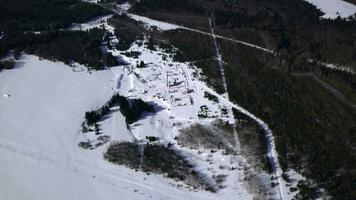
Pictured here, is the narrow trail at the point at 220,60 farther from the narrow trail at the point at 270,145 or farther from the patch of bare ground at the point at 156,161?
the patch of bare ground at the point at 156,161

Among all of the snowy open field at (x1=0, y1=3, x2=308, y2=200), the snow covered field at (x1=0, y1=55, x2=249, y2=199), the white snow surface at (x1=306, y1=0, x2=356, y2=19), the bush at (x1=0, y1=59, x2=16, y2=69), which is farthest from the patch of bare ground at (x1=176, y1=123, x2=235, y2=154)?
the white snow surface at (x1=306, y1=0, x2=356, y2=19)

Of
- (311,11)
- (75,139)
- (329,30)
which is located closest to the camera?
(75,139)

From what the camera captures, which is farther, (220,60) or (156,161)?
(220,60)

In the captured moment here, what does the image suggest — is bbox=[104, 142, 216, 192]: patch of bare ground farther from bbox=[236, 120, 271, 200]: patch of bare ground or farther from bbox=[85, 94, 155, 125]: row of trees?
bbox=[85, 94, 155, 125]: row of trees

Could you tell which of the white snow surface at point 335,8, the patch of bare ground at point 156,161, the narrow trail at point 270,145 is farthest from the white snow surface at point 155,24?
the patch of bare ground at point 156,161

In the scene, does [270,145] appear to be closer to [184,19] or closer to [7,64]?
[184,19]

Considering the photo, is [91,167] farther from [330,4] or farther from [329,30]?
[330,4]

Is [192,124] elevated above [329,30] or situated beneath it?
situated beneath

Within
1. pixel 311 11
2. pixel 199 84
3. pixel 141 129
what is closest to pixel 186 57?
pixel 199 84

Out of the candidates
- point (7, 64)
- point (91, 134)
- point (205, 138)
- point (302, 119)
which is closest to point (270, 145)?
point (302, 119)
